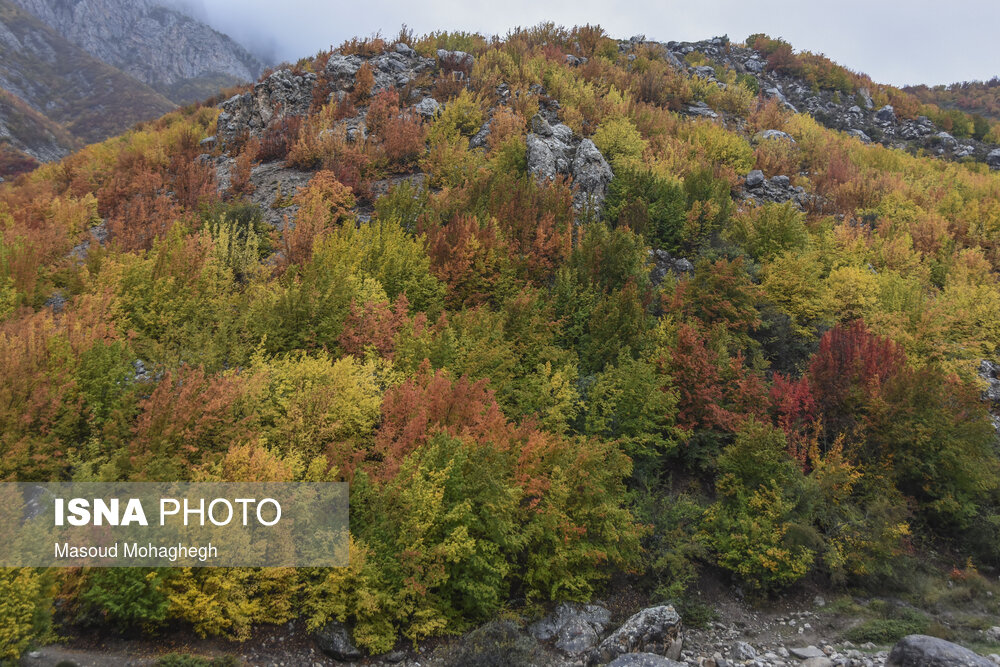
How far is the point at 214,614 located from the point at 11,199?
2776 cm

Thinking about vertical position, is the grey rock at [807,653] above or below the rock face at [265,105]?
below

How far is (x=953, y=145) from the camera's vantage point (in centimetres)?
5066

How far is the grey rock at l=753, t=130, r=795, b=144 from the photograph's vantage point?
42188mm

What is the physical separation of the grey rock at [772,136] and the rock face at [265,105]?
119 ft

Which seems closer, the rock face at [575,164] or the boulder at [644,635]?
the boulder at [644,635]

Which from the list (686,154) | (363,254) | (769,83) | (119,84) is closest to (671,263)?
(686,154)

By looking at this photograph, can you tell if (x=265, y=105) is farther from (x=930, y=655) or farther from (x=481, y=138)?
(x=930, y=655)

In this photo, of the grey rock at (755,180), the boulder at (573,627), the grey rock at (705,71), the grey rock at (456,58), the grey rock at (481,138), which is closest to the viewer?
the boulder at (573,627)

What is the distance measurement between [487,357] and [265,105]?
2777cm

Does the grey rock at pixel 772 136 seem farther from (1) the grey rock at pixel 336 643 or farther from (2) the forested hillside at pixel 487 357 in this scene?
(1) the grey rock at pixel 336 643

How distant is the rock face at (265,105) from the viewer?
32750 mm

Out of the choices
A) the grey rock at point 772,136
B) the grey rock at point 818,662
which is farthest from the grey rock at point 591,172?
the grey rock at point 818,662

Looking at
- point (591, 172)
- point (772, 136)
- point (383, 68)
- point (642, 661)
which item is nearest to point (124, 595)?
point (642, 661)

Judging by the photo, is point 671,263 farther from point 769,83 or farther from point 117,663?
point 769,83
